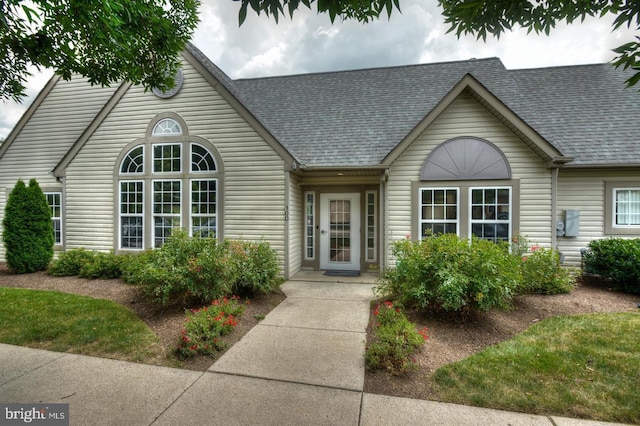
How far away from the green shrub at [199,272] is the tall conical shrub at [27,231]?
4.42m

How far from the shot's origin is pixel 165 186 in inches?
325

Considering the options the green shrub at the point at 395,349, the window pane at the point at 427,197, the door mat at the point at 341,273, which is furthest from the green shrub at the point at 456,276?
the door mat at the point at 341,273

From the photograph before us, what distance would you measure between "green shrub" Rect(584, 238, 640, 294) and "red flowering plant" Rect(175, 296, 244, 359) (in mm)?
7980

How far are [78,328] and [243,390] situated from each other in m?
3.18

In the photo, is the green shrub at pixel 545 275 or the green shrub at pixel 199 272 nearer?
the green shrub at pixel 199 272

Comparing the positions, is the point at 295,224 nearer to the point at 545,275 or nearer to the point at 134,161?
the point at 134,161

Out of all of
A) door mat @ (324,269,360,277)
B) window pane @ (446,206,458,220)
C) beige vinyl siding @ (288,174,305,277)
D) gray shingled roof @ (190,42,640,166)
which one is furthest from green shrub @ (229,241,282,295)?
window pane @ (446,206,458,220)

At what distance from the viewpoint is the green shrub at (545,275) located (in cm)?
616

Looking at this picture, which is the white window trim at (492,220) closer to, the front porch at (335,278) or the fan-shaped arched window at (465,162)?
the fan-shaped arched window at (465,162)

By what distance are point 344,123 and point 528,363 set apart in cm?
790

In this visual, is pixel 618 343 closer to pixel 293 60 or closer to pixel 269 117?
pixel 269 117

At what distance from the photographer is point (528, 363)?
3426mm

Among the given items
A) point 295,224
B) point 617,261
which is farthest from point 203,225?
point 617,261

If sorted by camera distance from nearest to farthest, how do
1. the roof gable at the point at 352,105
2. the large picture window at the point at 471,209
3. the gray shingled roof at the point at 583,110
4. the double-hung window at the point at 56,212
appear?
1. the large picture window at the point at 471,209
2. the gray shingled roof at the point at 583,110
3. the roof gable at the point at 352,105
4. the double-hung window at the point at 56,212
